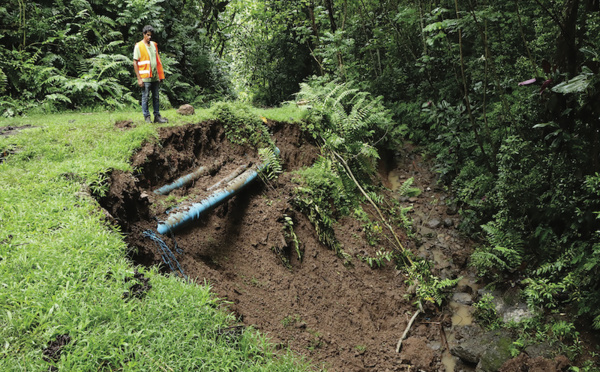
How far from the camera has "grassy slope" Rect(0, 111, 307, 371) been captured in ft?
7.56

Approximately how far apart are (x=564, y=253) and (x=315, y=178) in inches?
158

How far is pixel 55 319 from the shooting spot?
2393 mm

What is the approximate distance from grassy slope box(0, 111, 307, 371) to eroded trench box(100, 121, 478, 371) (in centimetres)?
40

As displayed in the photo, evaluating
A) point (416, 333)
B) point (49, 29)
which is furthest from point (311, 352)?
point (49, 29)

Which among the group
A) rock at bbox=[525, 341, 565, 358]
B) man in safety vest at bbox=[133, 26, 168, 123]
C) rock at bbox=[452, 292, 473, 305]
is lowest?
rock at bbox=[452, 292, 473, 305]

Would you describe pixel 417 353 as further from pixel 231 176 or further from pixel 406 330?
pixel 231 176

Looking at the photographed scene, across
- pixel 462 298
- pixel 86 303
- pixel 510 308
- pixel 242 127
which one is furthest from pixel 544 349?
pixel 242 127

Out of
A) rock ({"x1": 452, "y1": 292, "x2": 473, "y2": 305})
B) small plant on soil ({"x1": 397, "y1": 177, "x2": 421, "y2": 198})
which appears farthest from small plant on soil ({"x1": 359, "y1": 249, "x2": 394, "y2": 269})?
small plant on soil ({"x1": 397, "y1": 177, "x2": 421, "y2": 198})

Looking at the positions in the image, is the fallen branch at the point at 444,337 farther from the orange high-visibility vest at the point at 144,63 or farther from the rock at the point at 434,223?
the orange high-visibility vest at the point at 144,63

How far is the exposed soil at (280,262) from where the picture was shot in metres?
4.02

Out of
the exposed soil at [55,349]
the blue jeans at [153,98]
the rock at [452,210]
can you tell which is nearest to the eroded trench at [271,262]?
the blue jeans at [153,98]

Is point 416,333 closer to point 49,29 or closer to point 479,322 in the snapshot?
point 479,322

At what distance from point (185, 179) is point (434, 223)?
211 inches

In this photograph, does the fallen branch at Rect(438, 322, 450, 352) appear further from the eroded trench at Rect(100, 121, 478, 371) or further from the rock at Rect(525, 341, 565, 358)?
the rock at Rect(525, 341, 565, 358)
